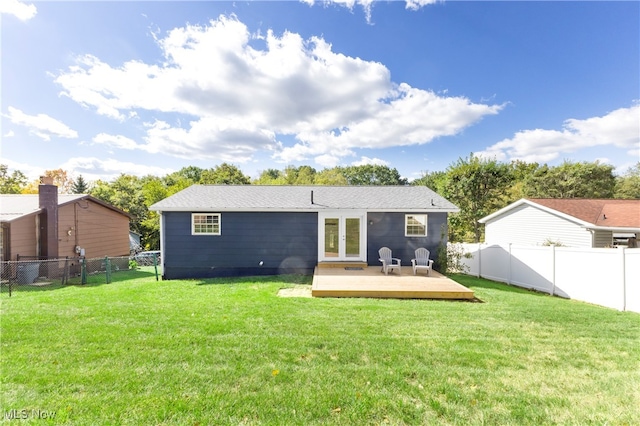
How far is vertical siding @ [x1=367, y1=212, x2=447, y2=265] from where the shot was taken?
9812mm

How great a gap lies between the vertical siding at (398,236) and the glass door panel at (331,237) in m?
1.17

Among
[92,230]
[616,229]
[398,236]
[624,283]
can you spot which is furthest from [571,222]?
[92,230]

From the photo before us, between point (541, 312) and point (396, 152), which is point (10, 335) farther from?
point (396, 152)

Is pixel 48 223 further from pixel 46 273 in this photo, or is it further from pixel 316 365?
pixel 316 365

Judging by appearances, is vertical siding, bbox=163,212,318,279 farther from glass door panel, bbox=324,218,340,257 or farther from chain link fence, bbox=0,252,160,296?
chain link fence, bbox=0,252,160,296

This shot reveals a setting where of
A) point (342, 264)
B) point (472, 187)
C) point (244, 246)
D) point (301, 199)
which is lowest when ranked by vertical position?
point (342, 264)

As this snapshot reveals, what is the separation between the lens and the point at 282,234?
979 cm

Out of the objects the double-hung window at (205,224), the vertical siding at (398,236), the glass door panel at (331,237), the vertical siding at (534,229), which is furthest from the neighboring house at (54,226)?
the vertical siding at (534,229)

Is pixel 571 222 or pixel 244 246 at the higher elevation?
pixel 571 222

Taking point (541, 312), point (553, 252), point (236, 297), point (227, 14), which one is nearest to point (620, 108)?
point (553, 252)

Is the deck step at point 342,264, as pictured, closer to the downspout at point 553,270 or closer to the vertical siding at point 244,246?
the vertical siding at point 244,246

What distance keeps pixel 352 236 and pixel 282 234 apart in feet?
8.62

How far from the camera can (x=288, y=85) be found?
39.6 ft

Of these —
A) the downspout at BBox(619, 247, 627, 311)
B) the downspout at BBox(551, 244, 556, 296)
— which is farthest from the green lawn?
the downspout at BBox(551, 244, 556, 296)
